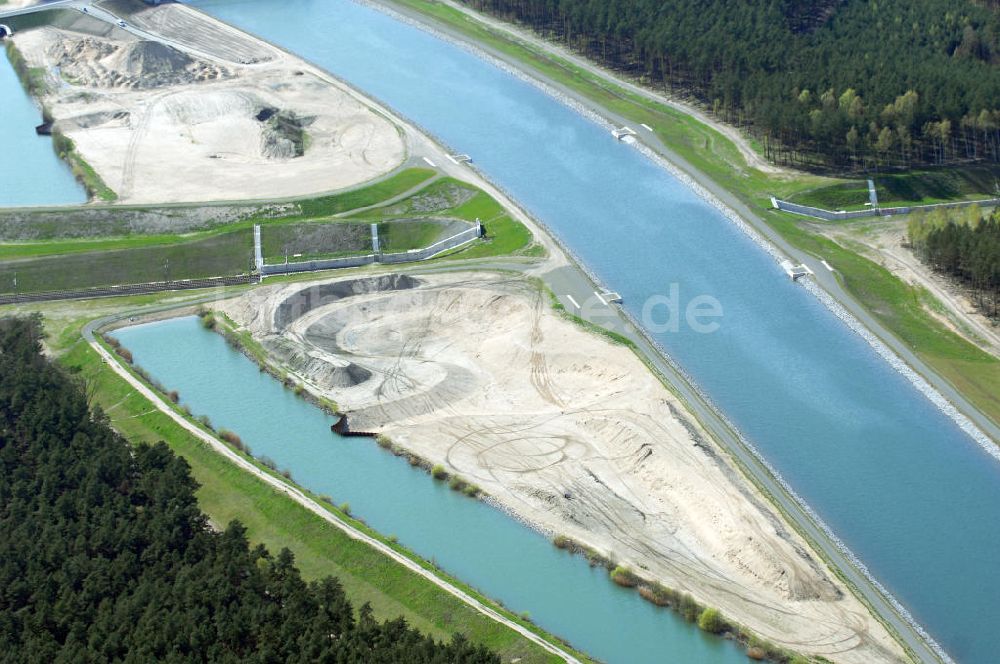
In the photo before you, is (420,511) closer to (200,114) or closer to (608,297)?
(608,297)

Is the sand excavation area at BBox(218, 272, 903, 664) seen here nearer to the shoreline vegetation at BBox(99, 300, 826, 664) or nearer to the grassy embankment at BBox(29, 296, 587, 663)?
the shoreline vegetation at BBox(99, 300, 826, 664)

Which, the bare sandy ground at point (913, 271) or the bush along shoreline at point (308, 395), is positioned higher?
the bare sandy ground at point (913, 271)

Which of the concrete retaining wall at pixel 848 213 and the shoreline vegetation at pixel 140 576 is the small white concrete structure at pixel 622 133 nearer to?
the concrete retaining wall at pixel 848 213

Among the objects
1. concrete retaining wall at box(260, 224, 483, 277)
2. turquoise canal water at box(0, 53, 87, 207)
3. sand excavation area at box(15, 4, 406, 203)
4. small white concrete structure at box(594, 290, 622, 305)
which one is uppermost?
small white concrete structure at box(594, 290, 622, 305)

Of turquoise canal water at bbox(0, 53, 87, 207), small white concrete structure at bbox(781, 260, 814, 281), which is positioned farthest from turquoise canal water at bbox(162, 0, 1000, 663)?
turquoise canal water at bbox(0, 53, 87, 207)

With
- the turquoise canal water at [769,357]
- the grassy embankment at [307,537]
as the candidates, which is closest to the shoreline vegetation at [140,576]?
the grassy embankment at [307,537]

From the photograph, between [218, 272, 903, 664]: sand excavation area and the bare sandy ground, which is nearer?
[218, 272, 903, 664]: sand excavation area

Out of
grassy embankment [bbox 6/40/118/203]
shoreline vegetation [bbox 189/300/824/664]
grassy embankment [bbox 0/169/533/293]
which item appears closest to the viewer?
shoreline vegetation [bbox 189/300/824/664]
